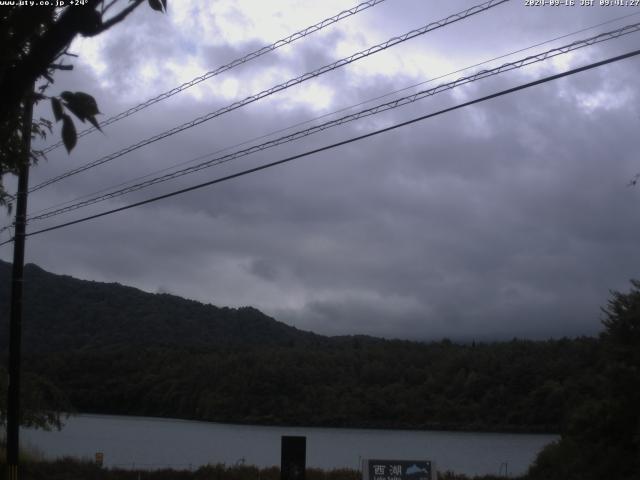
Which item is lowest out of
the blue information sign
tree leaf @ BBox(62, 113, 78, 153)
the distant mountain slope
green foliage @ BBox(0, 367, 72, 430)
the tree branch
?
the blue information sign

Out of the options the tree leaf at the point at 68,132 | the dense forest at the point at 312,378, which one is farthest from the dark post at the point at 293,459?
the tree leaf at the point at 68,132

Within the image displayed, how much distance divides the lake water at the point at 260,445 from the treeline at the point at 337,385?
1021 mm

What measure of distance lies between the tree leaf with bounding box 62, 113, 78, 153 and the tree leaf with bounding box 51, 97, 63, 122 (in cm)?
3

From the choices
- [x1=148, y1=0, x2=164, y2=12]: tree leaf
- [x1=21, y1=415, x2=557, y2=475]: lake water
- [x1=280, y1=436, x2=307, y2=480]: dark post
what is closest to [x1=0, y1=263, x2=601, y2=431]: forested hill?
[x1=21, y1=415, x2=557, y2=475]: lake water

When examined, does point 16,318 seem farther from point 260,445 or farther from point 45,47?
point 260,445

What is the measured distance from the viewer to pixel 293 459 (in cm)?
1823

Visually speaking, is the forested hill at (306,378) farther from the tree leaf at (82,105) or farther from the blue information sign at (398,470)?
the tree leaf at (82,105)

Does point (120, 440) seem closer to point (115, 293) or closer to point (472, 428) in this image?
point (472, 428)

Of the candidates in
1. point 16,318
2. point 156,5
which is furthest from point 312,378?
point 156,5

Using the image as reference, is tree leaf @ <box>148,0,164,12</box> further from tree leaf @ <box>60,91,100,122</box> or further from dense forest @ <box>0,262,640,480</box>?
dense forest @ <box>0,262,640,480</box>

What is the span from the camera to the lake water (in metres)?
33.6

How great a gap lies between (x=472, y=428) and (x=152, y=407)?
17302mm

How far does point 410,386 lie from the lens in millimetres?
43625

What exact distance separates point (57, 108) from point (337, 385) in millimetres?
Result: 40427
